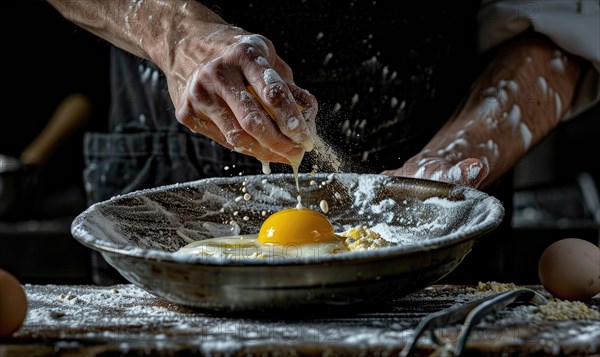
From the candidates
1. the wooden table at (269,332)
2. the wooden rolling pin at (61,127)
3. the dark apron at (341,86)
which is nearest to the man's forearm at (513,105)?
the dark apron at (341,86)

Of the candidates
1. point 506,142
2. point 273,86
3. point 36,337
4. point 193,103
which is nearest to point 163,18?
point 193,103

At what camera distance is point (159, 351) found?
102 centimetres

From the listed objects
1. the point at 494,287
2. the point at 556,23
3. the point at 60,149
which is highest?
the point at 556,23

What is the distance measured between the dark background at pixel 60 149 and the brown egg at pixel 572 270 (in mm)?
2088

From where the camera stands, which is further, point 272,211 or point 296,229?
point 272,211

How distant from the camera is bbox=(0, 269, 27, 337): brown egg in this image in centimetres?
107

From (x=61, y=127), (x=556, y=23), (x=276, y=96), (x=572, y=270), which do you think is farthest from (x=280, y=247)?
(x=61, y=127)

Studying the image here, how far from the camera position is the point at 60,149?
12.6 ft

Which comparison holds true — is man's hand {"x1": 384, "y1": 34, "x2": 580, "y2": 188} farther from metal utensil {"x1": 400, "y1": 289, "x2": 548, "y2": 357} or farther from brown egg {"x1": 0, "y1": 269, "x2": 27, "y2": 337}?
brown egg {"x1": 0, "y1": 269, "x2": 27, "y2": 337}

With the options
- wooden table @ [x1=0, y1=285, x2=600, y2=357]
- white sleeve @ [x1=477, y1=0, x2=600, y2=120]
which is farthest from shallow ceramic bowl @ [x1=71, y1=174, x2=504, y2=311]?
white sleeve @ [x1=477, y1=0, x2=600, y2=120]

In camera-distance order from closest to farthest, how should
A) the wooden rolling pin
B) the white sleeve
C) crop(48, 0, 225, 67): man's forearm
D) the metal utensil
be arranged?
the metal utensil
crop(48, 0, 225, 67): man's forearm
the white sleeve
the wooden rolling pin

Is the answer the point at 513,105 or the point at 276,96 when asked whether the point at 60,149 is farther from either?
the point at 276,96

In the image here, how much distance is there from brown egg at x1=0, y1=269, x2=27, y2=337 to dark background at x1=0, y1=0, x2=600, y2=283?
228cm

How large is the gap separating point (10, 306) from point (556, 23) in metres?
1.68
